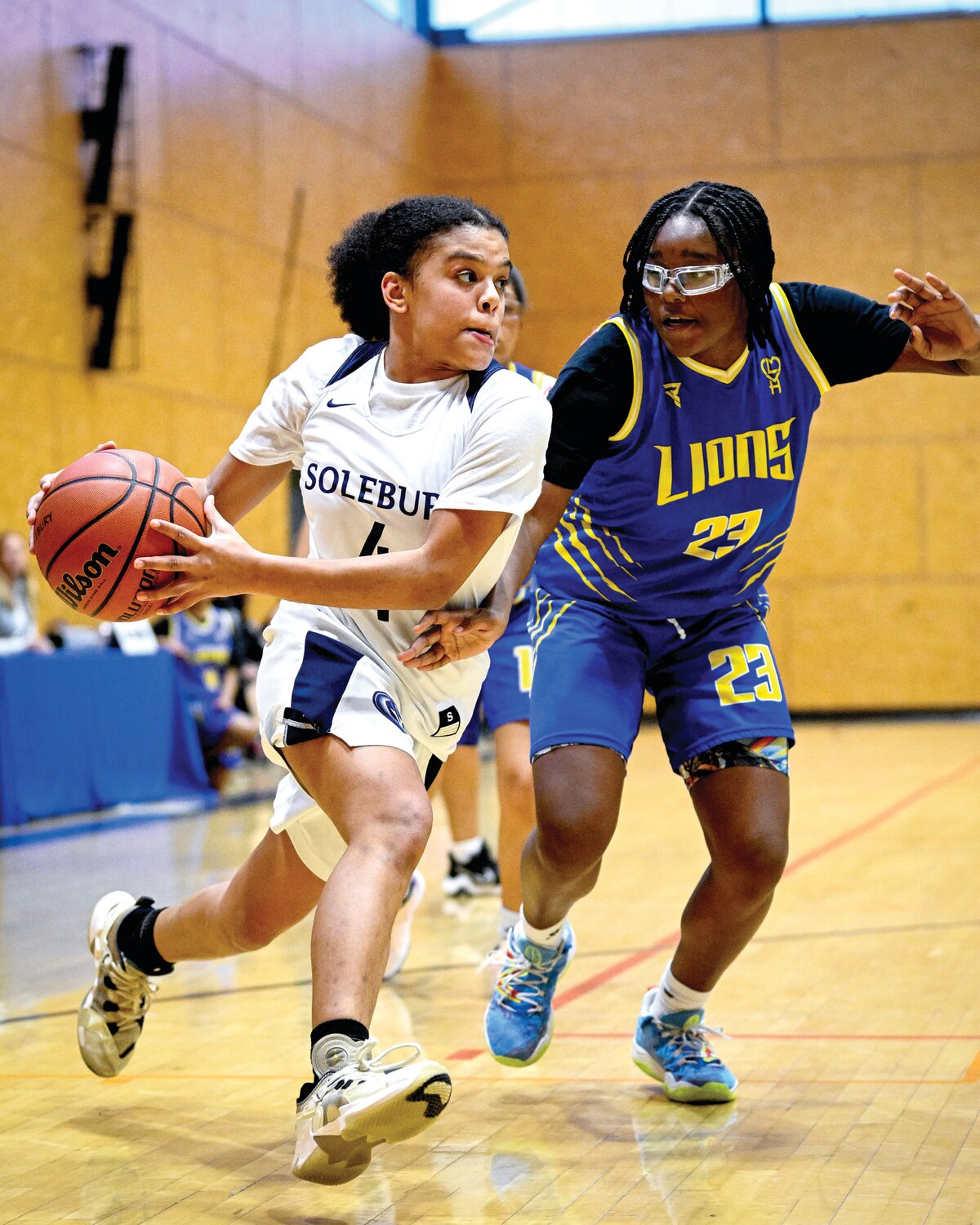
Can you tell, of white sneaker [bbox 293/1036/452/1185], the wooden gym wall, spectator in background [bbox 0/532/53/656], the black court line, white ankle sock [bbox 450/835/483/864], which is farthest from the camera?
the wooden gym wall

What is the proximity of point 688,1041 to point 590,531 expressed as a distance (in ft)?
3.40

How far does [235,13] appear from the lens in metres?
11.5

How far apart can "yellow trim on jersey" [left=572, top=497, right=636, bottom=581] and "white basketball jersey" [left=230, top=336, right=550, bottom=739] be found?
425mm

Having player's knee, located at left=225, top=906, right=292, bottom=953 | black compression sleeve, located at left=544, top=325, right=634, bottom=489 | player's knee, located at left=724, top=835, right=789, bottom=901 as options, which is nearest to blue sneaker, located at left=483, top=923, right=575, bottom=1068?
player's knee, located at left=724, top=835, right=789, bottom=901

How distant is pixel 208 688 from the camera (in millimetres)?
9016

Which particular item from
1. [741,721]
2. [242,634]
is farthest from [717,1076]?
[242,634]

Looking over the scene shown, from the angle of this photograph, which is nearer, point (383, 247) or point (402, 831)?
point (402, 831)

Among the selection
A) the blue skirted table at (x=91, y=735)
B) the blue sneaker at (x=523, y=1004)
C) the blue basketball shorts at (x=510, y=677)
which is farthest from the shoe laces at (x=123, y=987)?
the blue skirted table at (x=91, y=735)

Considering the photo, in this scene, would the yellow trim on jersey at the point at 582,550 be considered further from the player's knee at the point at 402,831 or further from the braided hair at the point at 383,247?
the player's knee at the point at 402,831

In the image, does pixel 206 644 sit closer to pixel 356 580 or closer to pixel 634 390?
pixel 634 390

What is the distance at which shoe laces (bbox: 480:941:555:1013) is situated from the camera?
3.14 meters

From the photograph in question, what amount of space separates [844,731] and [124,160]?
744cm

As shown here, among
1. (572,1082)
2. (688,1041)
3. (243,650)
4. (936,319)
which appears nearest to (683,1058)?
(688,1041)

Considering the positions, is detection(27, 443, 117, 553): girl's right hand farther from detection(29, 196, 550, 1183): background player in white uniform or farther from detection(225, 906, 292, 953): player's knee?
detection(225, 906, 292, 953): player's knee
